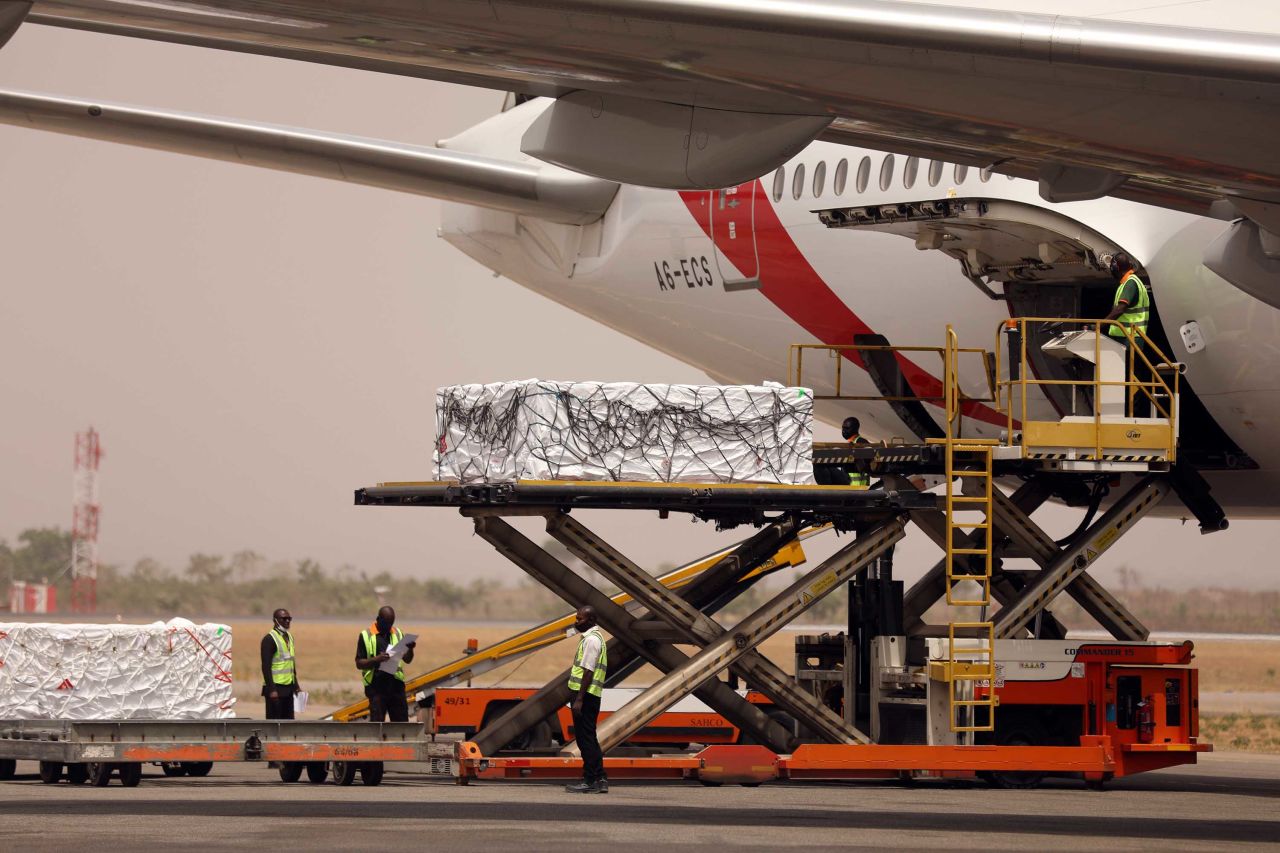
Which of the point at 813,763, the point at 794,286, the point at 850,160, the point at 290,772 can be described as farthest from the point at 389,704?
the point at 850,160

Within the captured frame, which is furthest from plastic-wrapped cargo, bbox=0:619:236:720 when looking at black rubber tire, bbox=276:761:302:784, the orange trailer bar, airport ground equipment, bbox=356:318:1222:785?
the orange trailer bar

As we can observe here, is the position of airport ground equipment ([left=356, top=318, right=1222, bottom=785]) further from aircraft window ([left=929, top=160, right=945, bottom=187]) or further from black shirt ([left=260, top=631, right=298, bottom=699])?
black shirt ([left=260, top=631, right=298, bottom=699])

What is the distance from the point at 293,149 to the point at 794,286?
6.02m

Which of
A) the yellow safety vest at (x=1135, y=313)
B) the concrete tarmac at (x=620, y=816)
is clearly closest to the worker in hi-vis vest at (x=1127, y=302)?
the yellow safety vest at (x=1135, y=313)

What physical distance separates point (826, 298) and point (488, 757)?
292 inches

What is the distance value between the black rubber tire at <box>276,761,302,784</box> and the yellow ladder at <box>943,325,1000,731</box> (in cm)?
595

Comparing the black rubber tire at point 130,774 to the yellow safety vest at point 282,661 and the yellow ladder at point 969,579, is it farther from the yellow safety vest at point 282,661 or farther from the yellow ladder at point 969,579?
the yellow ladder at point 969,579

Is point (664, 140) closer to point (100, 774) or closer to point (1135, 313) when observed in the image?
point (1135, 313)

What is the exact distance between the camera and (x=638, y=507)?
16.1 metres

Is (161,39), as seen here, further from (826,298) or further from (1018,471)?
(826,298)

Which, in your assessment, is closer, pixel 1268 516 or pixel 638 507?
pixel 638 507

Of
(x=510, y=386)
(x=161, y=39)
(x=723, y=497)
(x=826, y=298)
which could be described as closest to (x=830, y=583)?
(x=723, y=497)

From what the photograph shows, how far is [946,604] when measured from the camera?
16297 millimetres

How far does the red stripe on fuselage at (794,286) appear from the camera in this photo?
20266mm
